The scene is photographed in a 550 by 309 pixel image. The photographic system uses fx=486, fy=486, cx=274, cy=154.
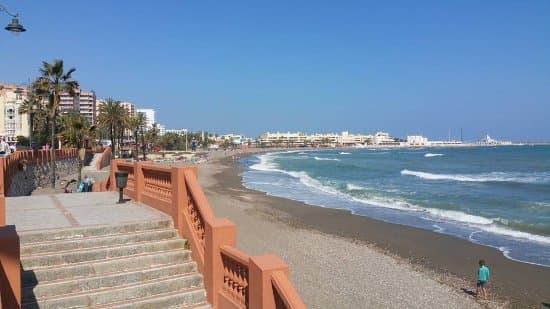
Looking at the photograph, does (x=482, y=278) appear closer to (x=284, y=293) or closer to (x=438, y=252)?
(x=438, y=252)

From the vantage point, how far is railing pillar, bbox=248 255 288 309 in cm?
518

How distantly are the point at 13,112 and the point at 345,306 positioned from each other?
101 meters

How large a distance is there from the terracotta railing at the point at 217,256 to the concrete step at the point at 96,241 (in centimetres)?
35

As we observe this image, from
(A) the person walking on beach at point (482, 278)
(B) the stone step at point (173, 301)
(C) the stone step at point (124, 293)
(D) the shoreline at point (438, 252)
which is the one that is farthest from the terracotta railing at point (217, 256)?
(D) the shoreline at point (438, 252)

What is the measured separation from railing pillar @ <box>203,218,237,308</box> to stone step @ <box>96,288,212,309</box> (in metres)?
0.14

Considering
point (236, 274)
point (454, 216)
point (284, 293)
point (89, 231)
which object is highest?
point (89, 231)

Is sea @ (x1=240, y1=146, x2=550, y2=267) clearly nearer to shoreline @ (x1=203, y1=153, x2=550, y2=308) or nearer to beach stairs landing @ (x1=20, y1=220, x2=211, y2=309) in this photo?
shoreline @ (x1=203, y1=153, x2=550, y2=308)

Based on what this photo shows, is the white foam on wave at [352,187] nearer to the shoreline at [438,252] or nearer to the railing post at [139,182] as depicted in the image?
the shoreline at [438,252]

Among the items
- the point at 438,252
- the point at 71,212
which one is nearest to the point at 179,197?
the point at 71,212

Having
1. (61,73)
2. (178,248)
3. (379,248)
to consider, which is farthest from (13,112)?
(178,248)

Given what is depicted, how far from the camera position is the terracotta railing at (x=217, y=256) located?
5.18 m

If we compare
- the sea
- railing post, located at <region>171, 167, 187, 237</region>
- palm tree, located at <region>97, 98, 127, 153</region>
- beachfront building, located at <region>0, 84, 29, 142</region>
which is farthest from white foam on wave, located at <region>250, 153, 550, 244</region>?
beachfront building, located at <region>0, 84, 29, 142</region>

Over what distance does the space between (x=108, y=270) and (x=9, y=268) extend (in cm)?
176

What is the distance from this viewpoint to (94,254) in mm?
6891
